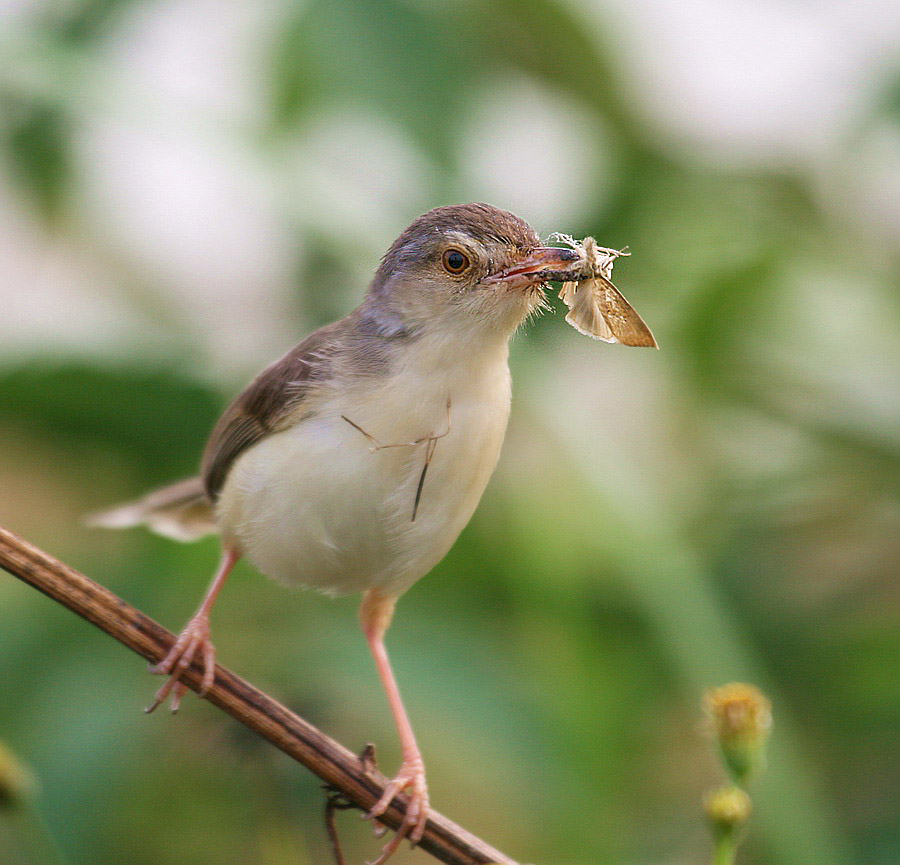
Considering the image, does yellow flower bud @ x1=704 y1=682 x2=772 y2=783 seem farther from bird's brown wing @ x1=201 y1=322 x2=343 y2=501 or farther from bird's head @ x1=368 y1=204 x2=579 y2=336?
bird's brown wing @ x1=201 y1=322 x2=343 y2=501

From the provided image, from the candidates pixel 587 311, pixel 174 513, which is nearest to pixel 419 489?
pixel 587 311

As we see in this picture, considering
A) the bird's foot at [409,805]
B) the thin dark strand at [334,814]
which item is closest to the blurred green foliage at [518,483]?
the bird's foot at [409,805]

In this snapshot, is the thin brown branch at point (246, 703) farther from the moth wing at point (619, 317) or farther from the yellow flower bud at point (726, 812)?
the moth wing at point (619, 317)

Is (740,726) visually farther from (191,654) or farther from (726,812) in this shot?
(191,654)

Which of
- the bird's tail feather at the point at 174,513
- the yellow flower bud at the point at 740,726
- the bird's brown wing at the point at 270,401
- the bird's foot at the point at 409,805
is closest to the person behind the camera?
the yellow flower bud at the point at 740,726

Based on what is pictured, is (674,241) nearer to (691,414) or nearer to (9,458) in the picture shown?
(691,414)

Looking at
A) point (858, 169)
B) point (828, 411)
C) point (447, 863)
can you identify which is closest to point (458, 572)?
point (828, 411)
